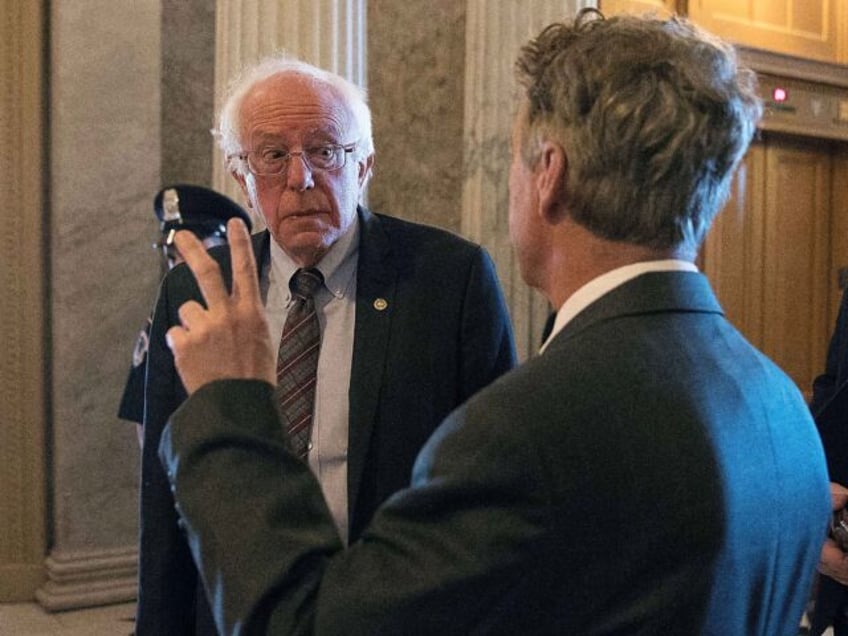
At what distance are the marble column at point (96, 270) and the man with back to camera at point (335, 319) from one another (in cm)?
235

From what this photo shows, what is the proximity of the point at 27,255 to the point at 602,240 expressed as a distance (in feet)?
11.7

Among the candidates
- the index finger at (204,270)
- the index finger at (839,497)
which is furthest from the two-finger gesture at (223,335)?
the index finger at (839,497)

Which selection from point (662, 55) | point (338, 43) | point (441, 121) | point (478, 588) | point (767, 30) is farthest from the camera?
point (767, 30)

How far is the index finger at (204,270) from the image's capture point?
103cm

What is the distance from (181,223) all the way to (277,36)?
2.60 feet

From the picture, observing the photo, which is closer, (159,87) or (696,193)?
(696,193)

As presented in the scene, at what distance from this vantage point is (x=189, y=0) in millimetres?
4234

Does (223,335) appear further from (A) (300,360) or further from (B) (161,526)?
(B) (161,526)

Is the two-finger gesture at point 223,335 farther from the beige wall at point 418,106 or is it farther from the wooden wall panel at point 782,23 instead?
the wooden wall panel at point 782,23

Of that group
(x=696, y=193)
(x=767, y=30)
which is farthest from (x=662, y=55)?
(x=767, y=30)

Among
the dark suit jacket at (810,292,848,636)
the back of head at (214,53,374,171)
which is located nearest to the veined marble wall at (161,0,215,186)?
the back of head at (214,53,374,171)

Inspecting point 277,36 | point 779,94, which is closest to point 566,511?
point 277,36

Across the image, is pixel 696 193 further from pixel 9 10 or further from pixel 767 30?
pixel 767 30

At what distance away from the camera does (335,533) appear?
93 cm
